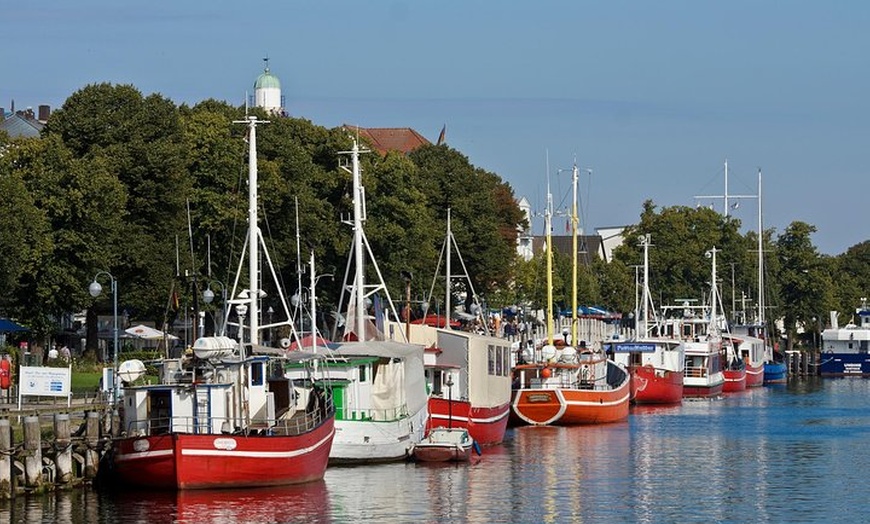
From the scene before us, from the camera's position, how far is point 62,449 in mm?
54469

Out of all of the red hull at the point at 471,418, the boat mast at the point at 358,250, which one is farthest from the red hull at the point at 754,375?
the boat mast at the point at 358,250

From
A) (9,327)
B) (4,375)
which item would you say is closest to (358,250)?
(4,375)

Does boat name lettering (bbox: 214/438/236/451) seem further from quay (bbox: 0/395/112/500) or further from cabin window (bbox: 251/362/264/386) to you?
quay (bbox: 0/395/112/500)

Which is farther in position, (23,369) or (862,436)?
(862,436)

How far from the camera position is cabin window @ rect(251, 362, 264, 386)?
57250 mm

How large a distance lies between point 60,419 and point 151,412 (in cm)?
262

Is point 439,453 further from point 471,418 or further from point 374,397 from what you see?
point 471,418

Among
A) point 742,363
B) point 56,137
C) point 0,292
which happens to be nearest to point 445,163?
point 742,363

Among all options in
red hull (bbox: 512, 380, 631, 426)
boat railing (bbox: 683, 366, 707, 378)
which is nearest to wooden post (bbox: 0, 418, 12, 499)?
red hull (bbox: 512, 380, 631, 426)

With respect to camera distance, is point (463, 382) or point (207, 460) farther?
point (463, 382)

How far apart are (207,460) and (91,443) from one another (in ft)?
15.0

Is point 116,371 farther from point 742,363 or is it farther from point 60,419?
point 742,363

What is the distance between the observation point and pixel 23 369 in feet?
197

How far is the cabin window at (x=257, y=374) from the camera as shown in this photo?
188 feet
